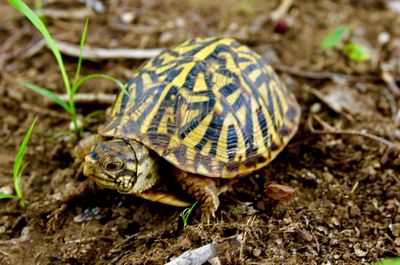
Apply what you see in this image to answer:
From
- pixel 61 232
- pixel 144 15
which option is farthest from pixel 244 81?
pixel 144 15

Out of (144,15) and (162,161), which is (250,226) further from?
(144,15)

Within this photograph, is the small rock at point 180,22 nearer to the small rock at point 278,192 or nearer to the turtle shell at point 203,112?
the turtle shell at point 203,112

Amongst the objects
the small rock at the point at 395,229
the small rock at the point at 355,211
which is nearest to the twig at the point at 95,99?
the small rock at the point at 355,211

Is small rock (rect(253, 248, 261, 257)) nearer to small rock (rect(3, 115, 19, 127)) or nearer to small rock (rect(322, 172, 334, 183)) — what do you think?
small rock (rect(322, 172, 334, 183))

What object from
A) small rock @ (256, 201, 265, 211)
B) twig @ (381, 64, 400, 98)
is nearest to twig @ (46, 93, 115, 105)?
small rock @ (256, 201, 265, 211)

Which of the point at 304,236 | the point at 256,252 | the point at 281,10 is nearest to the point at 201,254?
the point at 256,252

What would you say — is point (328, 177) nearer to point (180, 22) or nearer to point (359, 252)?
point (359, 252)
